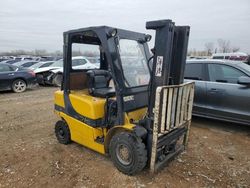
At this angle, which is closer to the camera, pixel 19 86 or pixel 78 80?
pixel 78 80

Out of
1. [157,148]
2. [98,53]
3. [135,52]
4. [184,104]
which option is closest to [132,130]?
[157,148]

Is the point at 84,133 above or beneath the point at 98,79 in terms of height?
beneath

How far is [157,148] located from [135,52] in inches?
61.1

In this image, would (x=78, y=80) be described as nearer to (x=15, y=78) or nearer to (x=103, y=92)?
(x=103, y=92)

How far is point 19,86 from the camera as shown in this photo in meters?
10.8

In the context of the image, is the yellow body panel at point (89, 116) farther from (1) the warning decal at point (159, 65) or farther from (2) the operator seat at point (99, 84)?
(1) the warning decal at point (159, 65)

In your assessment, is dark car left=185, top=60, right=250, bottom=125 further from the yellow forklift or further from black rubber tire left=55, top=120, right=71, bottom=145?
black rubber tire left=55, top=120, right=71, bottom=145

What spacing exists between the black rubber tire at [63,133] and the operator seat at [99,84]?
0.90 metres

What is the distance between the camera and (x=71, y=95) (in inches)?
154

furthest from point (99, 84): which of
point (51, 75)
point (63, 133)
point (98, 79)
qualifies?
point (51, 75)

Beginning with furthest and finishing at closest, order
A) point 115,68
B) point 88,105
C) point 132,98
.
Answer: point 88,105, point 132,98, point 115,68

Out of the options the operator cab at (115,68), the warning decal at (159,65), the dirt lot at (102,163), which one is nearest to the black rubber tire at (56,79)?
the dirt lot at (102,163)

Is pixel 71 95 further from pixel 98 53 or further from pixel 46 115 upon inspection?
pixel 46 115

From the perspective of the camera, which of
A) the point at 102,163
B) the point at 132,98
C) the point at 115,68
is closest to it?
the point at 115,68
